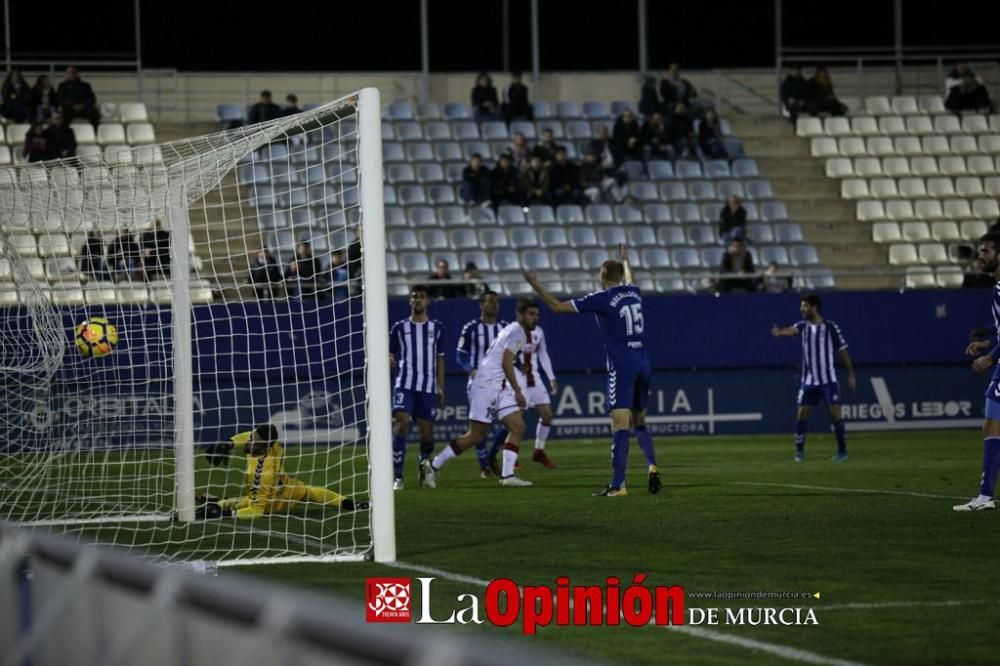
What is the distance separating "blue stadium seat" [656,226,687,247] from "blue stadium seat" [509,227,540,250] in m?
2.21

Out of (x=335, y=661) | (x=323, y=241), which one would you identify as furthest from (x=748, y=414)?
(x=335, y=661)

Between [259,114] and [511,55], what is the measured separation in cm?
999

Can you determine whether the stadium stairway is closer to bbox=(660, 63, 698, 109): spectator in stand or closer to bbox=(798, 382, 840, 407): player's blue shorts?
bbox=(660, 63, 698, 109): spectator in stand

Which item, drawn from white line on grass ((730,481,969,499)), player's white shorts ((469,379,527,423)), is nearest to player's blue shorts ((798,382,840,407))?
white line on grass ((730,481,969,499))

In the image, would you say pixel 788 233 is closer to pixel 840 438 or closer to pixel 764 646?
pixel 840 438

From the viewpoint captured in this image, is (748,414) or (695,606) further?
(748,414)

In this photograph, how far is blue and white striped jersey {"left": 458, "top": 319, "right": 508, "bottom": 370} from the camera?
17.4 meters

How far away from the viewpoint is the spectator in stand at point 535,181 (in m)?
26.8

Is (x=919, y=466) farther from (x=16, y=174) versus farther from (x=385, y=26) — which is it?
(x=385, y=26)

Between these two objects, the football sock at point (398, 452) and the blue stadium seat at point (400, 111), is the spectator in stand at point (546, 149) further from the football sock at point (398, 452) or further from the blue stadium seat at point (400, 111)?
the football sock at point (398, 452)

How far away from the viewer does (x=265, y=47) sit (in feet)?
105

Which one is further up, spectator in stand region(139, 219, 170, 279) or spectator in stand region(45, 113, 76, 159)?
spectator in stand region(45, 113, 76, 159)

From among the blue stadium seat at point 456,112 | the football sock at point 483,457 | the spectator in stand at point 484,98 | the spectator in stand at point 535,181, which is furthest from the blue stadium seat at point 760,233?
the football sock at point 483,457

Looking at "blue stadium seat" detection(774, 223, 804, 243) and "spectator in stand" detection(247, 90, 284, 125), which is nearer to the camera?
"spectator in stand" detection(247, 90, 284, 125)
